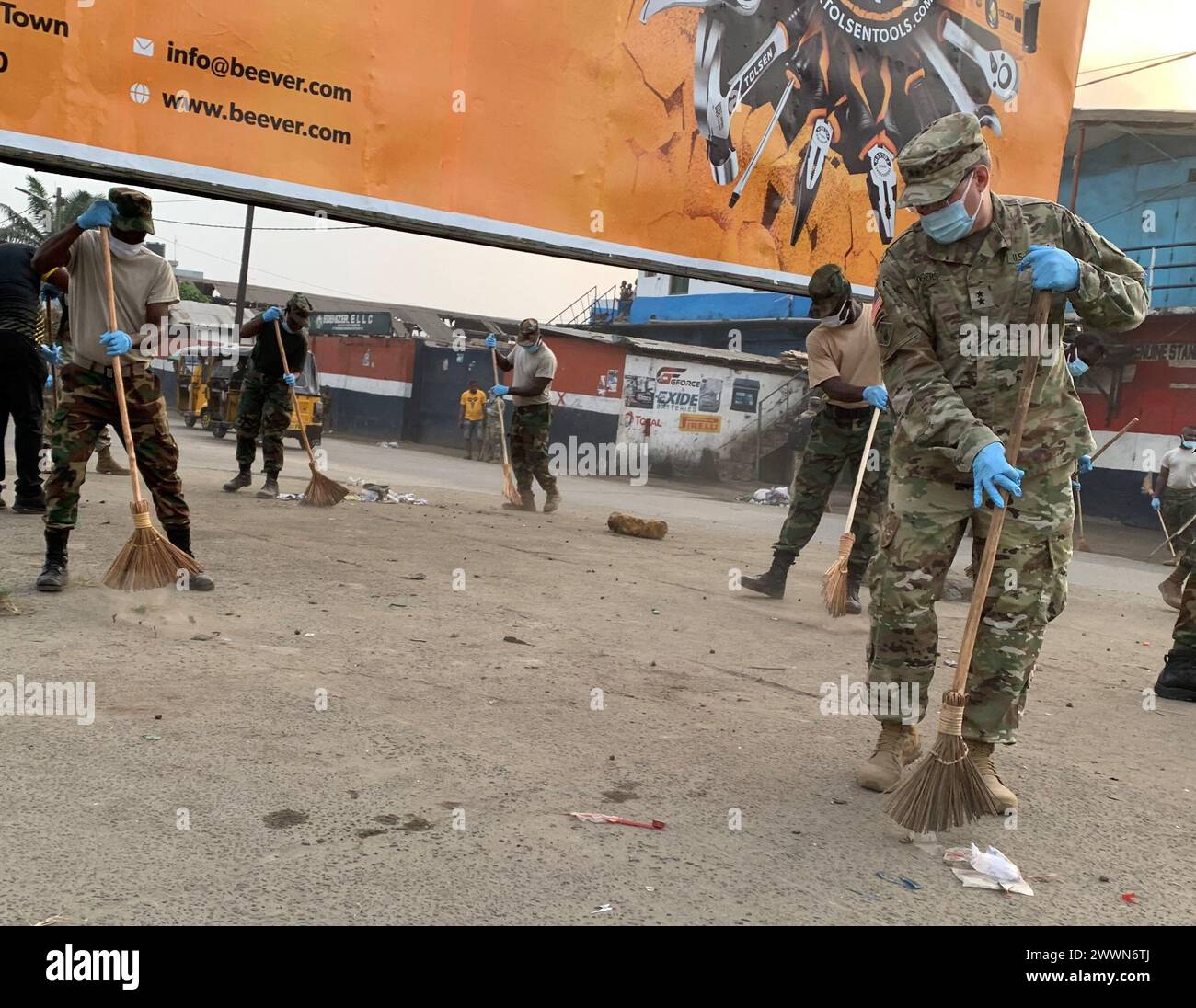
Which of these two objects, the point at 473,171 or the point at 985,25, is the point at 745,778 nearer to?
the point at 473,171

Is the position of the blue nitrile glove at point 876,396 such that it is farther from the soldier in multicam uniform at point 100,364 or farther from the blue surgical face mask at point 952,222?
the soldier in multicam uniform at point 100,364

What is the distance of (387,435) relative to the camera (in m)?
30.4

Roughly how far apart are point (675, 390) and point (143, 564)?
67.7 feet

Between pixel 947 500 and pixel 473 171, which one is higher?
pixel 473 171

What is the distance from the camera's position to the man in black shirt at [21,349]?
23.0 feet

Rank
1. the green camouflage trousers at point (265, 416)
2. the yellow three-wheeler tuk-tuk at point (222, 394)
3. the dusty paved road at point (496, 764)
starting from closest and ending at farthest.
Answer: the dusty paved road at point (496, 764), the green camouflage trousers at point (265, 416), the yellow three-wheeler tuk-tuk at point (222, 394)

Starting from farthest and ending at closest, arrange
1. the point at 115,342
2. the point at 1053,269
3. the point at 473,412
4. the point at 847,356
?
the point at 473,412 < the point at 847,356 < the point at 115,342 < the point at 1053,269

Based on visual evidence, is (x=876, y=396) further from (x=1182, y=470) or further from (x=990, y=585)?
(x=1182, y=470)

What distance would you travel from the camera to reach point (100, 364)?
501cm

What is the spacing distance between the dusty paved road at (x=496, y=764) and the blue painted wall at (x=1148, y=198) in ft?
60.2

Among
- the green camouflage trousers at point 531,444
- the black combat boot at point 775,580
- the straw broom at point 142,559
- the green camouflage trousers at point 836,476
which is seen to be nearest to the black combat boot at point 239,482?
the green camouflage trousers at point 531,444

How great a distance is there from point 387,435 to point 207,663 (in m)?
26.8

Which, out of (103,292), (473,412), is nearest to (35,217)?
(473,412)
